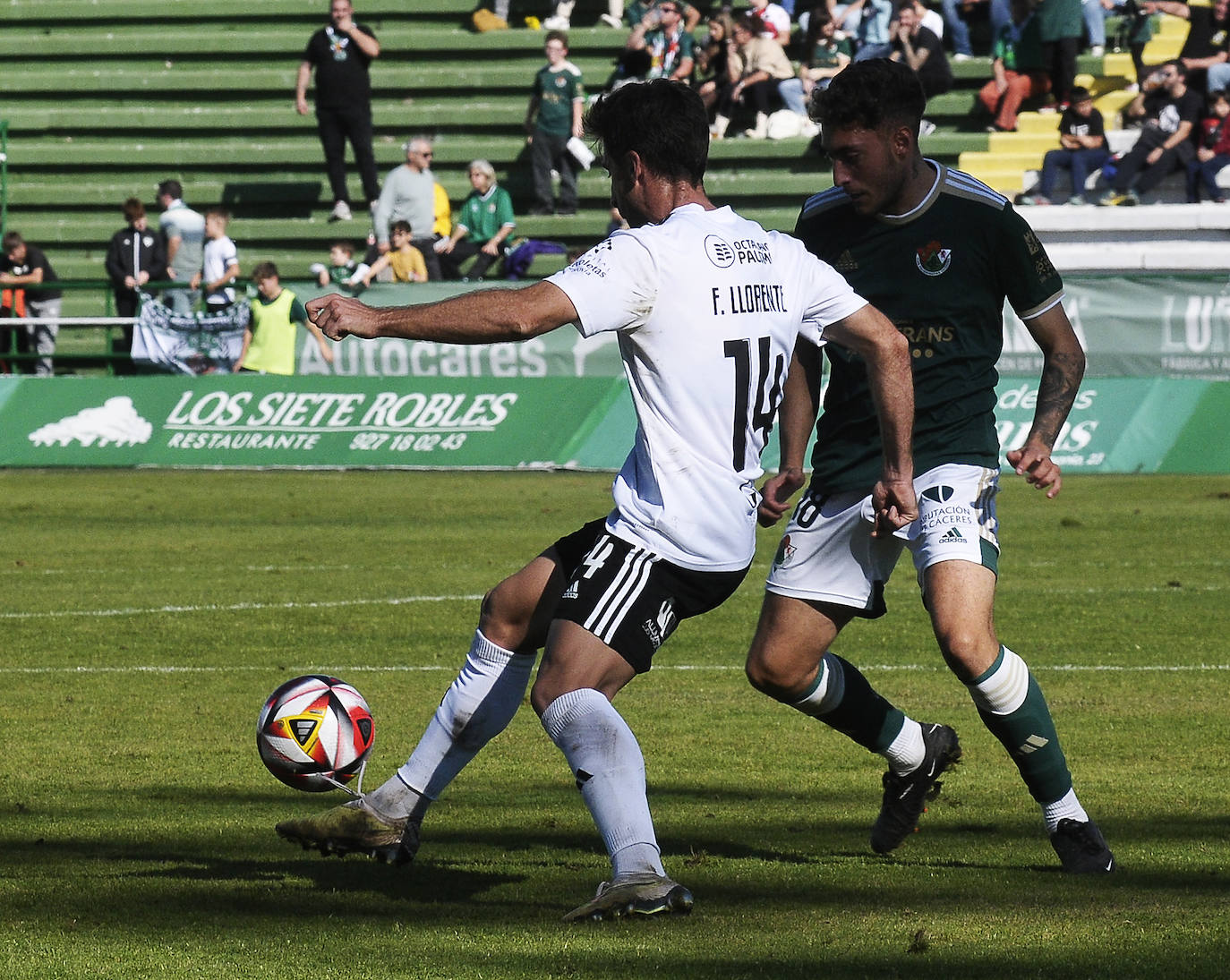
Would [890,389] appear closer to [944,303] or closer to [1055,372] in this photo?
[944,303]

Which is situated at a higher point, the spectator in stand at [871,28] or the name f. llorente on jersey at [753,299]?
the name f. llorente on jersey at [753,299]

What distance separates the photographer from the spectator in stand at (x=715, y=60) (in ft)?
85.1

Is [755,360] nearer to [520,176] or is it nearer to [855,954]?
[855,954]

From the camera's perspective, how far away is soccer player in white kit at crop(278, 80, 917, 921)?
4.64 metres

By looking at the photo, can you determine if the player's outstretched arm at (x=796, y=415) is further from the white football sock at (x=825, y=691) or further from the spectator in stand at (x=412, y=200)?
the spectator in stand at (x=412, y=200)

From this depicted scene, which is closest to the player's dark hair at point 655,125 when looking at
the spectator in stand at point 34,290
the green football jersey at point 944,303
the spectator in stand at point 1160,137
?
the green football jersey at point 944,303

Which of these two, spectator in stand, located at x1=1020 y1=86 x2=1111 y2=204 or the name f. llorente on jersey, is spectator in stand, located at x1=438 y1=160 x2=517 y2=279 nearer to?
spectator in stand, located at x1=1020 y1=86 x2=1111 y2=204

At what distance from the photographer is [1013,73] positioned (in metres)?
25.5

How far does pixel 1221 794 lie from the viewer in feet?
21.4

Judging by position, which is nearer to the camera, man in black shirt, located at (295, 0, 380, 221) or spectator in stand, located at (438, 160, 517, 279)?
spectator in stand, located at (438, 160, 517, 279)

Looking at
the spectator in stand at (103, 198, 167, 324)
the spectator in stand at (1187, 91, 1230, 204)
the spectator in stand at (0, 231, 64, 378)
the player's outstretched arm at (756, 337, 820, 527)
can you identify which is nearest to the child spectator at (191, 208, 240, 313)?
the spectator in stand at (103, 198, 167, 324)

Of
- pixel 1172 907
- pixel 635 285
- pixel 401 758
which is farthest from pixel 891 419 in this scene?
pixel 401 758

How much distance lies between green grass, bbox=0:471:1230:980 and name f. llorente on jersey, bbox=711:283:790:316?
4.85 feet

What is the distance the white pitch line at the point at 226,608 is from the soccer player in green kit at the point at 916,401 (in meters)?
5.55
